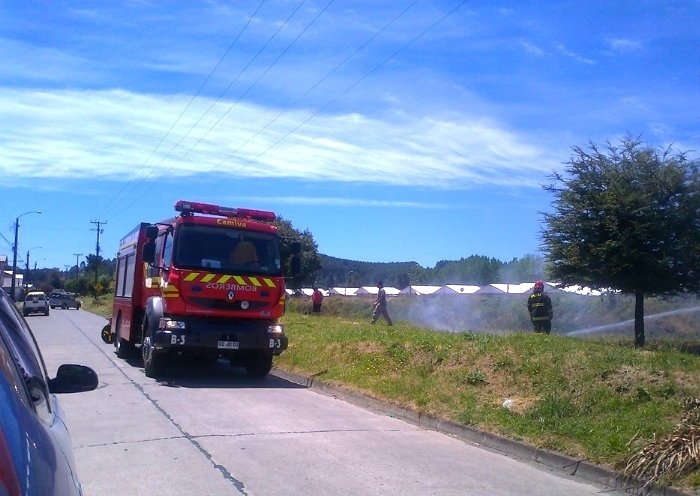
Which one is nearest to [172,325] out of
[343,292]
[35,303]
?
[35,303]

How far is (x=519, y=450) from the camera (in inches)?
366

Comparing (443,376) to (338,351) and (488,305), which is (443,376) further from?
(488,305)

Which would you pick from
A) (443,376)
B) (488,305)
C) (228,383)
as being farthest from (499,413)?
(488,305)

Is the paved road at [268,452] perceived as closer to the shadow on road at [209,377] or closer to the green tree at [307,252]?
the shadow on road at [209,377]

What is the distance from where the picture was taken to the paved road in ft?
24.4

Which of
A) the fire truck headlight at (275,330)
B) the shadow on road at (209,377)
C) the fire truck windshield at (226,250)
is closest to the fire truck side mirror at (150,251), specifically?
the fire truck windshield at (226,250)

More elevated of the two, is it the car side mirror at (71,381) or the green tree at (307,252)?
the green tree at (307,252)

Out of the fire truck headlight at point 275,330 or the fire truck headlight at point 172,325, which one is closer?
the fire truck headlight at point 172,325

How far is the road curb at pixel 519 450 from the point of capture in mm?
7680

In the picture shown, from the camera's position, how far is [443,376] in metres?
12.8

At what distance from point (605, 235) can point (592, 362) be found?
7.77 meters

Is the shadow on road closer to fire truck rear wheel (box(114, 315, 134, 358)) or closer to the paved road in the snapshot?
fire truck rear wheel (box(114, 315, 134, 358))

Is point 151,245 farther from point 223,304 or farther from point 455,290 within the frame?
point 455,290

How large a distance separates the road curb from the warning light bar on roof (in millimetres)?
4218
